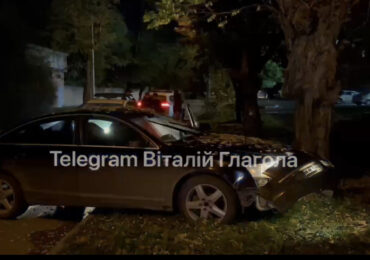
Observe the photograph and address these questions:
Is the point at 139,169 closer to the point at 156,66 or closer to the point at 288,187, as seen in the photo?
the point at 288,187

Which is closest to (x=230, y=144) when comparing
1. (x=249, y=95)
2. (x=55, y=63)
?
(x=249, y=95)

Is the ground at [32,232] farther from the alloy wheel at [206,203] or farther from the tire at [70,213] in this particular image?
the alloy wheel at [206,203]

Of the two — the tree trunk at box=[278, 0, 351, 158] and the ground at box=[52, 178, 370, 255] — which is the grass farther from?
the tree trunk at box=[278, 0, 351, 158]

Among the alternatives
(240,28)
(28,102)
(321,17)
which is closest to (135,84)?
(28,102)

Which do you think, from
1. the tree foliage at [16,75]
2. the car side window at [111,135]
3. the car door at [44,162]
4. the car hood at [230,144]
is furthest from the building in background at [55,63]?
the car hood at [230,144]

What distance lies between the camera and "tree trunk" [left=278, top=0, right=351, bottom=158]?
8.80 meters

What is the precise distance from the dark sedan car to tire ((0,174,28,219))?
0.04 feet

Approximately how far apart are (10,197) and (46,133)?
983 millimetres

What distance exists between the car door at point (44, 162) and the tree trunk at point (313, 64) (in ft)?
12.6

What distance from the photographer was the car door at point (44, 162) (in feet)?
23.9

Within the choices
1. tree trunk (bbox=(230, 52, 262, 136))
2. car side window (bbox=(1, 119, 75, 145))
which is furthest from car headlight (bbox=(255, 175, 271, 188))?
tree trunk (bbox=(230, 52, 262, 136))

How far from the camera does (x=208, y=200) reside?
673 cm

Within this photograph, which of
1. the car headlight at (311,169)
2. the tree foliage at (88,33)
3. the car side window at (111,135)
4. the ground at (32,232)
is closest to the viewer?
the ground at (32,232)
